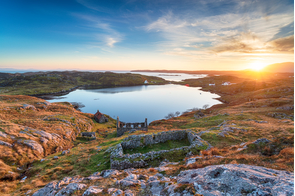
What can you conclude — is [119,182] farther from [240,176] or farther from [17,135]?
[17,135]

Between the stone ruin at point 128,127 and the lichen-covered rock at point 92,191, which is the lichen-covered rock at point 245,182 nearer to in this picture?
the lichen-covered rock at point 92,191

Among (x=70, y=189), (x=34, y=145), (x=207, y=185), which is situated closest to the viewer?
(x=207, y=185)

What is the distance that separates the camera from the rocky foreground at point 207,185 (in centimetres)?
662

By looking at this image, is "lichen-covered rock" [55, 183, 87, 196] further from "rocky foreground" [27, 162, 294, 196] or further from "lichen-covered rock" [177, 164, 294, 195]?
"lichen-covered rock" [177, 164, 294, 195]

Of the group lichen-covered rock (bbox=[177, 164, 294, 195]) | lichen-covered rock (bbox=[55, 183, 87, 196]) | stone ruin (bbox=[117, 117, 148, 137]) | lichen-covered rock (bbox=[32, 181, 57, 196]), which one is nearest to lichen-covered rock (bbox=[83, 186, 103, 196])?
lichen-covered rock (bbox=[55, 183, 87, 196])

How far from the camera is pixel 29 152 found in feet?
67.4

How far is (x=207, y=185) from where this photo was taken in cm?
764

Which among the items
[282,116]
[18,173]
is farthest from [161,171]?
[282,116]

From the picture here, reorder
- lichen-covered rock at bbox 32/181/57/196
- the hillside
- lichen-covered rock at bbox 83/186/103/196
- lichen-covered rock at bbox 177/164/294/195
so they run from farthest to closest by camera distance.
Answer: lichen-covered rock at bbox 32/181/57/196, lichen-covered rock at bbox 83/186/103/196, the hillside, lichen-covered rock at bbox 177/164/294/195

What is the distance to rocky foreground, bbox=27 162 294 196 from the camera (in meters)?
6.62

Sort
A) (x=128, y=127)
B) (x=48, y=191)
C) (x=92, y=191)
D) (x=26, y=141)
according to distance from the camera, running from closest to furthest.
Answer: (x=92, y=191) < (x=48, y=191) < (x=26, y=141) < (x=128, y=127)

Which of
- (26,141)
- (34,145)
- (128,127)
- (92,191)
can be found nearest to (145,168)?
(92,191)

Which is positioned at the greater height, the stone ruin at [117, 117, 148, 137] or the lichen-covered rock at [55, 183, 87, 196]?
the lichen-covered rock at [55, 183, 87, 196]

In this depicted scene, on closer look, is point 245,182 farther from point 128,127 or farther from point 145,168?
point 128,127
